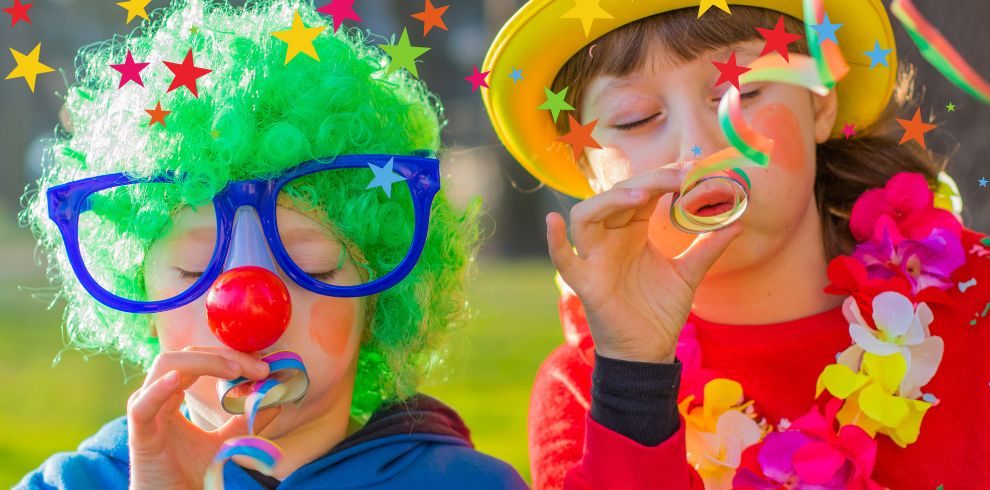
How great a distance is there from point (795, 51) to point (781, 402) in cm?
73

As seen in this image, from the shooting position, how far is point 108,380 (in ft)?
18.9

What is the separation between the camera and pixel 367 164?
2.01 meters

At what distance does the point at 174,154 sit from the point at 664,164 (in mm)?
906

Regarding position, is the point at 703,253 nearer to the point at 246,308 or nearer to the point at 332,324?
the point at 332,324

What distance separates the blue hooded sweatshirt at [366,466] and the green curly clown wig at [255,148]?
0.10m

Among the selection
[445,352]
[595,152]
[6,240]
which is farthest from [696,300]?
[6,240]

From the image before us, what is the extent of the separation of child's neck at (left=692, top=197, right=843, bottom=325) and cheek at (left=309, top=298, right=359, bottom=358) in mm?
804

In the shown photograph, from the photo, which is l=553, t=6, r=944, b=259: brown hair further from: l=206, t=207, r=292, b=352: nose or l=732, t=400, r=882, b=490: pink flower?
l=206, t=207, r=292, b=352: nose

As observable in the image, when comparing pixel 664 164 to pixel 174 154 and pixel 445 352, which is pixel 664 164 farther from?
pixel 174 154

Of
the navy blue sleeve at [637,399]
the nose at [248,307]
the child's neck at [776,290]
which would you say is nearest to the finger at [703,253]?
the navy blue sleeve at [637,399]

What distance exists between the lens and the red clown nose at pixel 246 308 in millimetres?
1826

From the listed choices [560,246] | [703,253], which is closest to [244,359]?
[560,246]

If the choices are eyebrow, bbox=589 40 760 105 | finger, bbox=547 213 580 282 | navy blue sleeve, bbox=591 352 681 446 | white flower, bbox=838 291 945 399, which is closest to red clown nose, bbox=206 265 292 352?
finger, bbox=547 213 580 282

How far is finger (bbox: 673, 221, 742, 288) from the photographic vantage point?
202cm
